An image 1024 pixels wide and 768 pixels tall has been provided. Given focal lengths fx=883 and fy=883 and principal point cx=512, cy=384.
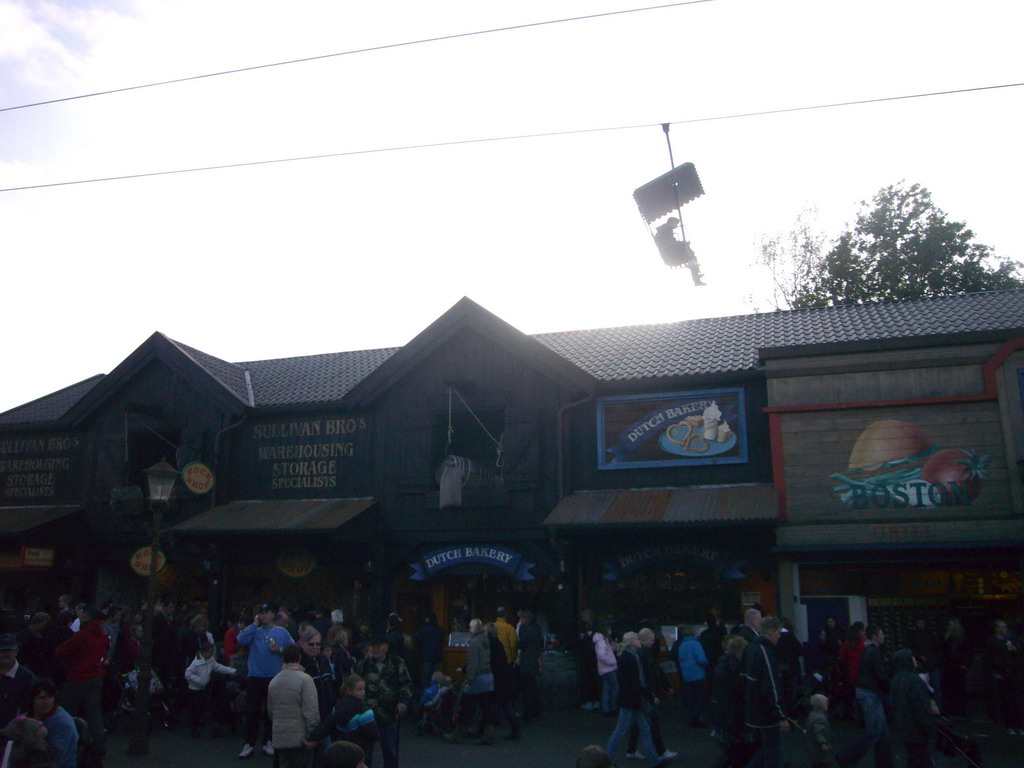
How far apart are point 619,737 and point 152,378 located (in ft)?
54.1

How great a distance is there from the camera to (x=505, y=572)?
17703 mm

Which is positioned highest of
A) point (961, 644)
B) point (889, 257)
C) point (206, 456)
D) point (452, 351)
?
point (889, 257)

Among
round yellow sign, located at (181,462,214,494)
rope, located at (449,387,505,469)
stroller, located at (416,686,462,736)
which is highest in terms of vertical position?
rope, located at (449,387,505,469)

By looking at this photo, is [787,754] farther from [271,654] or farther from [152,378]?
[152,378]

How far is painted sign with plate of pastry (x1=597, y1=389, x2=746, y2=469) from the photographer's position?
1678 centimetres

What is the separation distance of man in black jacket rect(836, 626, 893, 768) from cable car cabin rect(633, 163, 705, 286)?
4822 mm

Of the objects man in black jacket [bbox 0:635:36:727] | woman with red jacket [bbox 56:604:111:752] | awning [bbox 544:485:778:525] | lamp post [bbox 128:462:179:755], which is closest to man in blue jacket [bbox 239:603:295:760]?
lamp post [bbox 128:462:179:755]

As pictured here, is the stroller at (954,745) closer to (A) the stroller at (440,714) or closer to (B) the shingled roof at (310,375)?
(A) the stroller at (440,714)

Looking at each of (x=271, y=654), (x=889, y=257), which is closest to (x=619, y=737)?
(x=271, y=654)

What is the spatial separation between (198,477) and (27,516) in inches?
208

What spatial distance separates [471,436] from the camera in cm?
2038

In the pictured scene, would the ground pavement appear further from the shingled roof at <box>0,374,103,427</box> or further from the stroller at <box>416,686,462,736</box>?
the shingled roof at <box>0,374,103,427</box>

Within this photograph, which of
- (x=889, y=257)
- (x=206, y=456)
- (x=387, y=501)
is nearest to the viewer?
(x=387, y=501)

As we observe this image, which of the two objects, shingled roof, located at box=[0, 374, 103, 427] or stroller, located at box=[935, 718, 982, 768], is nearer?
stroller, located at box=[935, 718, 982, 768]
